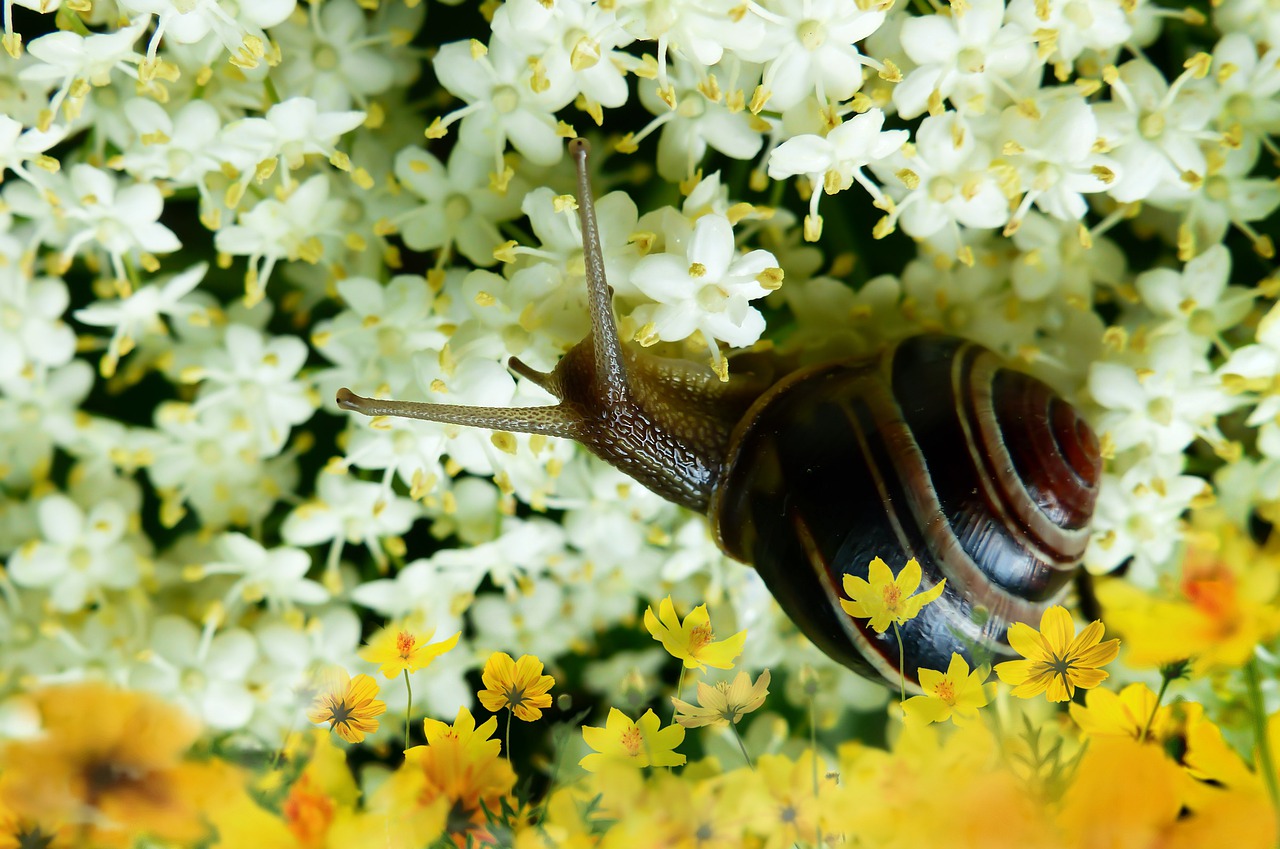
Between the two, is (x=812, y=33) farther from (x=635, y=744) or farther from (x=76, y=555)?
(x=76, y=555)

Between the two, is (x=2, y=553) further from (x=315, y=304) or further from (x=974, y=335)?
(x=974, y=335)

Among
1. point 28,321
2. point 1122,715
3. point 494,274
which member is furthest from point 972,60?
point 28,321

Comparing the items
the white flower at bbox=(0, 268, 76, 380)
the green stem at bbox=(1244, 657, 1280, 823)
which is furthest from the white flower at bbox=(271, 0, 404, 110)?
the green stem at bbox=(1244, 657, 1280, 823)

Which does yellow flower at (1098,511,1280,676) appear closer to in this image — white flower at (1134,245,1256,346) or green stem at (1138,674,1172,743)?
green stem at (1138,674,1172,743)

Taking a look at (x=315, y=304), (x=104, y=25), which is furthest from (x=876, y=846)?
(x=104, y=25)

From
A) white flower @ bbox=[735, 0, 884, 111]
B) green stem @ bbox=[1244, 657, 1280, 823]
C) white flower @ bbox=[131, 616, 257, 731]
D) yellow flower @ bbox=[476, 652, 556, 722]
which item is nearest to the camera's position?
green stem @ bbox=[1244, 657, 1280, 823]

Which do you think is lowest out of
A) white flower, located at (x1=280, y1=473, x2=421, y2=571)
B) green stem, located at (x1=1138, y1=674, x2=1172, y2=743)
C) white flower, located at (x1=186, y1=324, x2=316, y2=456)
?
white flower, located at (x1=280, y1=473, x2=421, y2=571)
